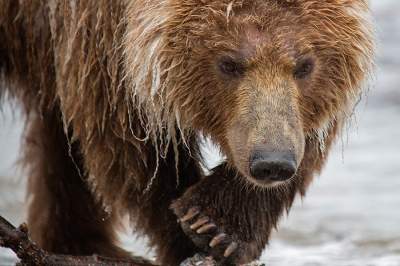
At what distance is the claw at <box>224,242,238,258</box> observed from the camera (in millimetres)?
5984

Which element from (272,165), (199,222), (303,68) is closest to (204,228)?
(199,222)

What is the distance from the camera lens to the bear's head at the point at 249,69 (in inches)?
218

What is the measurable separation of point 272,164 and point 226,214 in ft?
2.76

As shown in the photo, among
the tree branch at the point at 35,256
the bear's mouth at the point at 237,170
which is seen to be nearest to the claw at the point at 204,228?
the tree branch at the point at 35,256

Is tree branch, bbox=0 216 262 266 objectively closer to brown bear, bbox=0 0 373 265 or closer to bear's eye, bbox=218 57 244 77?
brown bear, bbox=0 0 373 265

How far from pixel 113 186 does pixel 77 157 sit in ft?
2.90

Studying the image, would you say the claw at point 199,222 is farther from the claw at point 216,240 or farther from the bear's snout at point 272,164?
the bear's snout at point 272,164

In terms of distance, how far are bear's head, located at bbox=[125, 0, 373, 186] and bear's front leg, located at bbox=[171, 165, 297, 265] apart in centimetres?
20

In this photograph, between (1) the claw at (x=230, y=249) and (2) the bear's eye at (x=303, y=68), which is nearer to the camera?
(2) the bear's eye at (x=303, y=68)

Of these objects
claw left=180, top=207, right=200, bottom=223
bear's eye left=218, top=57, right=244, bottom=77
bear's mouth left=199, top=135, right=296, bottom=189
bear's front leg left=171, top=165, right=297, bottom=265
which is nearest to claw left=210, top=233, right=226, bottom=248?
bear's front leg left=171, top=165, right=297, bottom=265

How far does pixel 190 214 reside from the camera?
6.01 metres

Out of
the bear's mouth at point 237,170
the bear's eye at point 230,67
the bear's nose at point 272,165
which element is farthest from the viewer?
the bear's eye at point 230,67

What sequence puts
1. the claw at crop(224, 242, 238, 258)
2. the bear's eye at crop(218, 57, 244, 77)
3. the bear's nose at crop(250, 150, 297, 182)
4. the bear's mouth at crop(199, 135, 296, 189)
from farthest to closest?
the claw at crop(224, 242, 238, 258), the bear's eye at crop(218, 57, 244, 77), the bear's mouth at crop(199, 135, 296, 189), the bear's nose at crop(250, 150, 297, 182)

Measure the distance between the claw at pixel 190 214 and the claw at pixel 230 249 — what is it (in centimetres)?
23
